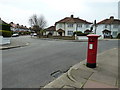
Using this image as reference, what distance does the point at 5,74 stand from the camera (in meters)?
4.13

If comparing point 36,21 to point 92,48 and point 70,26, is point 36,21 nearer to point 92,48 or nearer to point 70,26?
point 70,26

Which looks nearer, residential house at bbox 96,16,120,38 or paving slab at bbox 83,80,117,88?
paving slab at bbox 83,80,117,88

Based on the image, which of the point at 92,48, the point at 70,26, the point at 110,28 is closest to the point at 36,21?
the point at 70,26

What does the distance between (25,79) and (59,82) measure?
132 centimetres

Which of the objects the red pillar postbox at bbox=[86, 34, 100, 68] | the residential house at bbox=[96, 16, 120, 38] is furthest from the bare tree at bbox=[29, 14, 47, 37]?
the red pillar postbox at bbox=[86, 34, 100, 68]

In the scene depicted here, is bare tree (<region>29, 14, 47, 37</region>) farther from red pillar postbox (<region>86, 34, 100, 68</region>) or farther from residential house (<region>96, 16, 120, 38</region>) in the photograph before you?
red pillar postbox (<region>86, 34, 100, 68</region>)

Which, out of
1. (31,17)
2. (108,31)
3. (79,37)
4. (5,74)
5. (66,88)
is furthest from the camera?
(31,17)

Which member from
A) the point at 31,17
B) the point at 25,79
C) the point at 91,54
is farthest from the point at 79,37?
the point at 31,17

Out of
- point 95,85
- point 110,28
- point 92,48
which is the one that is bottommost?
point 95,85

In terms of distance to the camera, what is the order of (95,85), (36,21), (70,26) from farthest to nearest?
(36,21), (70,26), (95,85)

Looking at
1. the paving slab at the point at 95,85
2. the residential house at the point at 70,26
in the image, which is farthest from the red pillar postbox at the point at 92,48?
the residential house at the point at 70,26

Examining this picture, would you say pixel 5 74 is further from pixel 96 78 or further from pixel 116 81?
pixel 116 81

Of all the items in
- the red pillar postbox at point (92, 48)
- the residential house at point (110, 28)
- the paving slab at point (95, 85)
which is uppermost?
the residential house at point (110, 28)

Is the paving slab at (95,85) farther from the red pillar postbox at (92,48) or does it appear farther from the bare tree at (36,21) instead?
the bare tree at (36,21)
